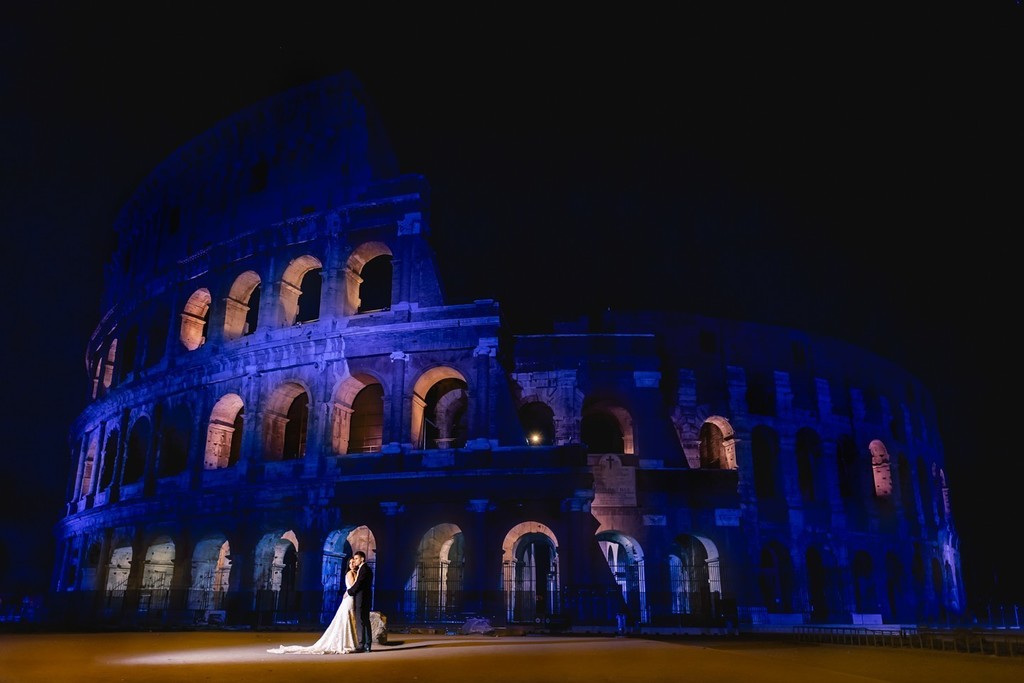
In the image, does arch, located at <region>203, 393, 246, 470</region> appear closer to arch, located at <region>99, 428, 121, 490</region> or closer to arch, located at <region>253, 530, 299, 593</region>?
arch, located at <region>253, 530, 299, 593</region>

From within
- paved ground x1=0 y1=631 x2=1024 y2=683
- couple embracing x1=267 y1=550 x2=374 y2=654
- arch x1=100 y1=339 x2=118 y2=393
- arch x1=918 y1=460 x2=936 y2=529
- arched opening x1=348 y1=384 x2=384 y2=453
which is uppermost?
arch x1=100 y1=339 x2=118 y2=393

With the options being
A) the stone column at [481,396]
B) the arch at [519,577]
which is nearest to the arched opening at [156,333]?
the stone column at [481,396]

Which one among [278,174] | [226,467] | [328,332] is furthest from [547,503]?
[278,174]

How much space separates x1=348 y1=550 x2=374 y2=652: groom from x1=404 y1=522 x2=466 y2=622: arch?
712cm

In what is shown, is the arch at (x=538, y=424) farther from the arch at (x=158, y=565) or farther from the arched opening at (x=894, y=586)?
the arched opening at (x=894, y=586)

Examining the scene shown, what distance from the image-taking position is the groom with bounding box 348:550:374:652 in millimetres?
10211

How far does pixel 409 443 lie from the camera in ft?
67.2

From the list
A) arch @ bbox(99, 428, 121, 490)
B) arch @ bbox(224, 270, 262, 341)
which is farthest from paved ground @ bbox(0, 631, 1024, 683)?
arch @ bbox(99, 428, 121, 490)

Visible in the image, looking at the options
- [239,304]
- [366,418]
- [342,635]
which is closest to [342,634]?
[342,635]

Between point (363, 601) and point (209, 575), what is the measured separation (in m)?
14.6

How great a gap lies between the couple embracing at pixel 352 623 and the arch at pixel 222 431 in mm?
13915

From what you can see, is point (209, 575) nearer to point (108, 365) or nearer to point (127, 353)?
point (108, 365)

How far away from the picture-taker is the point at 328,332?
22.1m

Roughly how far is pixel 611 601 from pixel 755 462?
14047mm
